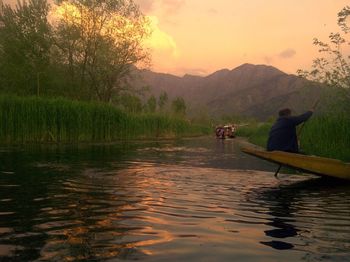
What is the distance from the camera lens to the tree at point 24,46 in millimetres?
35719

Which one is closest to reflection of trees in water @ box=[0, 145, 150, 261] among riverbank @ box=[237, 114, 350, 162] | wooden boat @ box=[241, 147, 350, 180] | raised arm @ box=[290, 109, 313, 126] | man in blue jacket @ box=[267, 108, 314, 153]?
wooden boat @ box=[241, 147, 350, 180]

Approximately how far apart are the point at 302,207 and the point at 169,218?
2751mm

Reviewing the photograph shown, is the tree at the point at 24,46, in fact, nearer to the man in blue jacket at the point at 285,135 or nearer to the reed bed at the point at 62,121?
the reed bed at the point at 62,121

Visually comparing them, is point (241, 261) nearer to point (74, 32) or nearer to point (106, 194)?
point (106, 194)

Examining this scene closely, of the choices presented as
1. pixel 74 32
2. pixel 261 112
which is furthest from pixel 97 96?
pixel 261 112

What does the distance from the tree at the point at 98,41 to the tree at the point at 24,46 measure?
1725 millimetres

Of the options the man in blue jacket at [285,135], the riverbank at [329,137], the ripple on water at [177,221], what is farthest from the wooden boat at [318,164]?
the riverbank at [329,137]

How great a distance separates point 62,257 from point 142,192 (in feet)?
14.7

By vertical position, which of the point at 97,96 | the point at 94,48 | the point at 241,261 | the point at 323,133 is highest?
the point at 94,48

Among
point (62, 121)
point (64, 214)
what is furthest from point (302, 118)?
point (62, 121)

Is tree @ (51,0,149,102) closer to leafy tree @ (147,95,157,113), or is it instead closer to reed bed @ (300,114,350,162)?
leafy tree @ (147,95,157,113)

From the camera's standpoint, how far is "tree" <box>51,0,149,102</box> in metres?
38.7

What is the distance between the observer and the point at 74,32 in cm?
3816

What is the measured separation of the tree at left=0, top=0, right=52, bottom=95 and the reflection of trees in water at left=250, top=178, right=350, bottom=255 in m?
29.6
